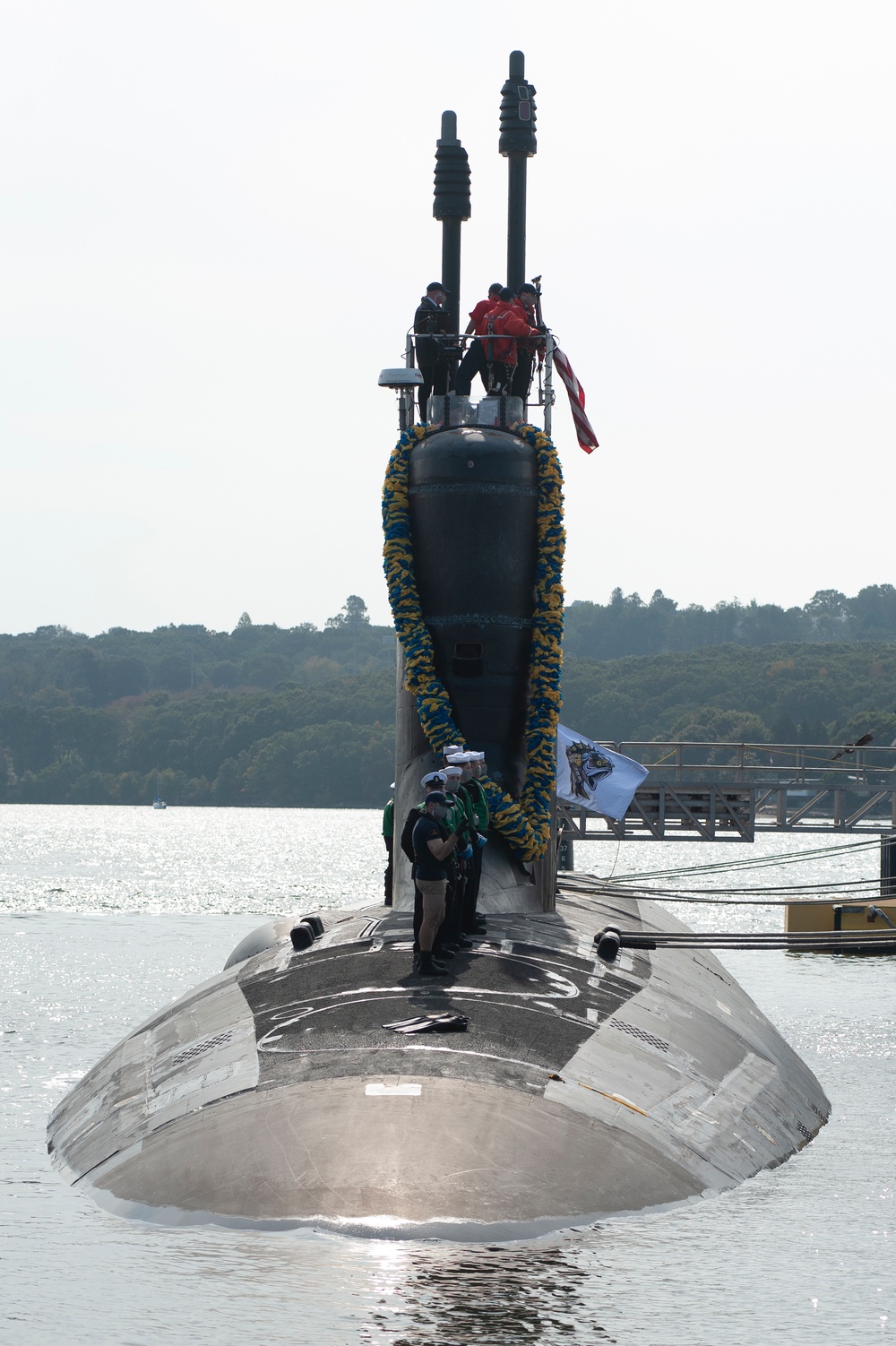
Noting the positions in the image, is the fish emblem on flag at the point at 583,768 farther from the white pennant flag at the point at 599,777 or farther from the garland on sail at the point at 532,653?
the garland on sail at the point at 532,653

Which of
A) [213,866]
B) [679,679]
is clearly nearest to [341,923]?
[213,866]

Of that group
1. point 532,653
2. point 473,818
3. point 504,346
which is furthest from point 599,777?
point 473,818

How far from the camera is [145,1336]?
1160 cm

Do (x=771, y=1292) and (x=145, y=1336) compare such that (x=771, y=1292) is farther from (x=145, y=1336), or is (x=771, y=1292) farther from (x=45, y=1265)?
(x=45, y=1265)

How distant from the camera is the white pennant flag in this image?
26219mm

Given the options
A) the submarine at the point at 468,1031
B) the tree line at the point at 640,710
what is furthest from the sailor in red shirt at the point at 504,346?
the tree line at the point at 640,710

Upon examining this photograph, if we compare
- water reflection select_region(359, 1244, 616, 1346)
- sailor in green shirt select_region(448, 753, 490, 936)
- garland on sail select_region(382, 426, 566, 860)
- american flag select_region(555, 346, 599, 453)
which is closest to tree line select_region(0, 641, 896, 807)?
american flag select_region(555, 346, 599, 453)

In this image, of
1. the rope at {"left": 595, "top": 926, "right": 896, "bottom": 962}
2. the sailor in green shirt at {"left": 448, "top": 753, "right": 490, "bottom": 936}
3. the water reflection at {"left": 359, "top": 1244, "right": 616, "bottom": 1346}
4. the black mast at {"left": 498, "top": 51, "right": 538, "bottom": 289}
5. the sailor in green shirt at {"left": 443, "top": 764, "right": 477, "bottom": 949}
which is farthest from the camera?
the black mast at {"left": 498, "top": 51, "right": 538, "bottom": 289}

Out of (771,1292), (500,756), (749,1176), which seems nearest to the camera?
(771,1292)

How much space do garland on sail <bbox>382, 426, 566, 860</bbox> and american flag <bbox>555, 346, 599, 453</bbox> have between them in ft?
8.72

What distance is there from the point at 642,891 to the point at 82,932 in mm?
36979

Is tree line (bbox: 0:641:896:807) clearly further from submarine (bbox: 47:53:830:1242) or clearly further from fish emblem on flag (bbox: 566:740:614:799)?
submarine (bbox: 47:53:830:1242)

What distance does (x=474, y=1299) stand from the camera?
11.5 metres

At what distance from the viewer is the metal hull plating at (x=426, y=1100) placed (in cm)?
1216
